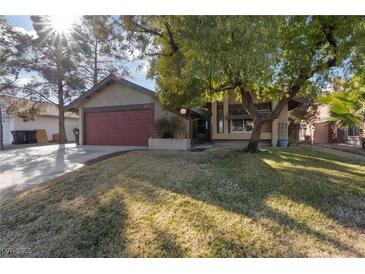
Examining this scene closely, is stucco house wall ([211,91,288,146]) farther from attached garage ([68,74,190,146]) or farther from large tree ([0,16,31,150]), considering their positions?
large tree ([0,16,31,150])

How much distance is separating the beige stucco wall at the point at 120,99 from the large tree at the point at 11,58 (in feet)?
24.2

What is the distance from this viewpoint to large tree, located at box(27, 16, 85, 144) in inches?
757

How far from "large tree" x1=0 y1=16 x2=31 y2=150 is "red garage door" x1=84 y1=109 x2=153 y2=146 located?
25.6 feet

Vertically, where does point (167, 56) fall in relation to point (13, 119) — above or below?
above

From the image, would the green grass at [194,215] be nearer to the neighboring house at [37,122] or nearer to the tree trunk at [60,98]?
the tree trunk at [60,98]

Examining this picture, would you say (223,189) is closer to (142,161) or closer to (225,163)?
(225,163)

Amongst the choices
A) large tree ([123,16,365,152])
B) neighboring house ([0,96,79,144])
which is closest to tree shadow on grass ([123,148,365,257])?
large tree ([123,16,365,152])

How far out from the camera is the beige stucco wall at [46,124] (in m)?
23.0

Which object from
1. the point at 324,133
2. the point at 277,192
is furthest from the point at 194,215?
the point at 324,133

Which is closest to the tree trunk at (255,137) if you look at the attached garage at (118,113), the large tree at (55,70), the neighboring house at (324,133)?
the attached garage at (118,113)

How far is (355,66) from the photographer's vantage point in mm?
7875

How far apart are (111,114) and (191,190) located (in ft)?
37.1

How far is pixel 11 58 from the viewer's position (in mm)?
18531

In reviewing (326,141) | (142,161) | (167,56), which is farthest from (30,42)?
(326,141)
